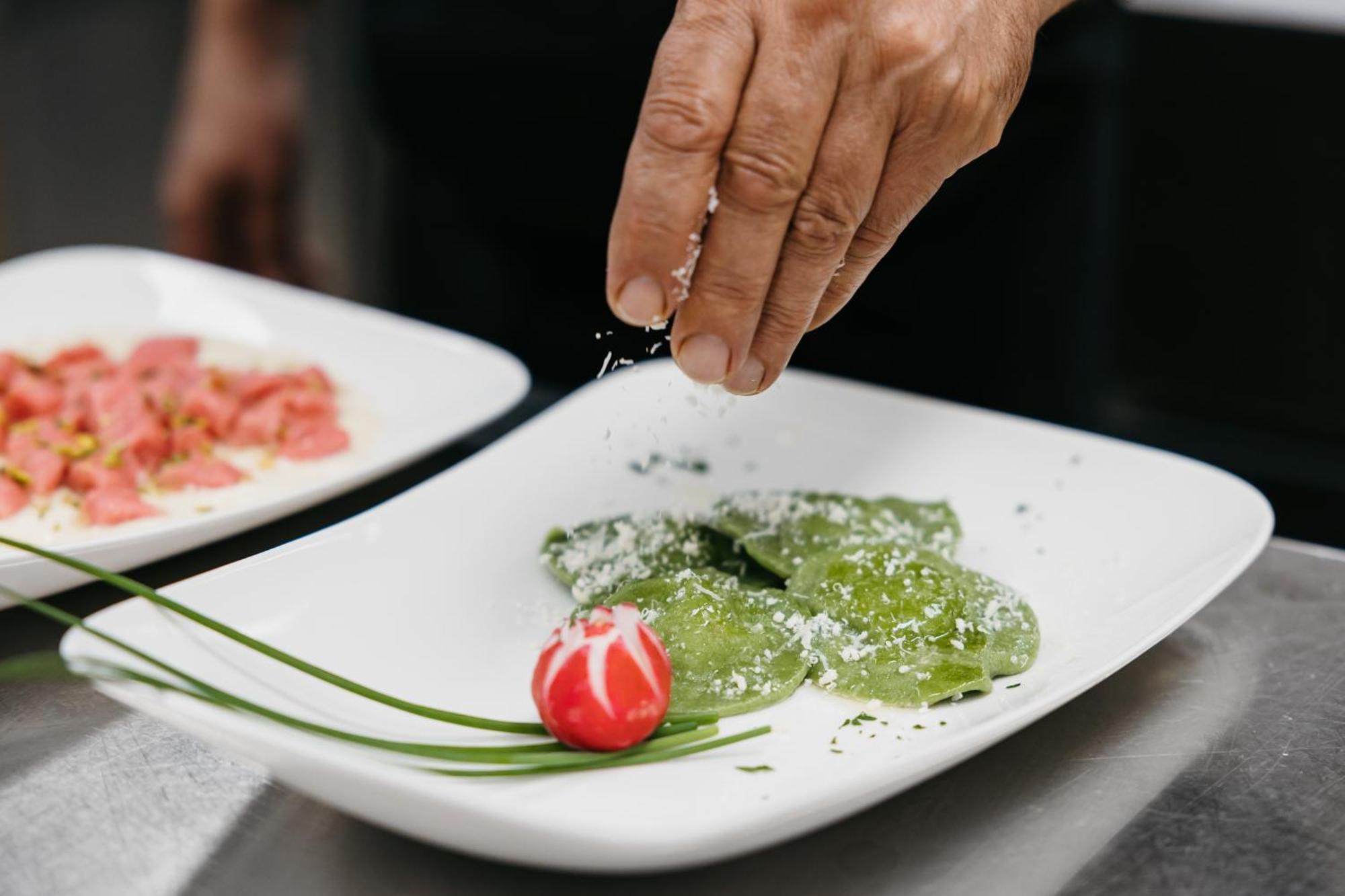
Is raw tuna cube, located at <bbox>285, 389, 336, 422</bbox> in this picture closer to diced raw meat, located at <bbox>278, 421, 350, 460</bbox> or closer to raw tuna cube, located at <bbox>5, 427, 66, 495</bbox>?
diced raw meat, located at <bbox>278, 421, 350, 460</bbox>

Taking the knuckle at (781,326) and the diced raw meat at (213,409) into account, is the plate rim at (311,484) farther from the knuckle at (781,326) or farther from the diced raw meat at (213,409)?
the knuckle at (781,326)

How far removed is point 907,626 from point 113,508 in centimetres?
89

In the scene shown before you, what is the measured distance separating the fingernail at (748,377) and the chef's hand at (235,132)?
163 centimetres

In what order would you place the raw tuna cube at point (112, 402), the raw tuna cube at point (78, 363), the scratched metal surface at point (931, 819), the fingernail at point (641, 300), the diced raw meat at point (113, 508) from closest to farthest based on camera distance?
the scratched metal surface at point (931, 819)
the fingernail at point (641, 300)
the diced raw meat at point (113, 508)
the raw tuna cube at point (112, 402)
the raw tuna cube at point (78, 363)

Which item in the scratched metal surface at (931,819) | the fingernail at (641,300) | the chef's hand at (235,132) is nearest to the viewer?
the scratched metal surface at (931,819)

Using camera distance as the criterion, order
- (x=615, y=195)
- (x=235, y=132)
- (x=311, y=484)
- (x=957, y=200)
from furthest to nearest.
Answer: (x=235, y=132) → (x=615, y=195) → (x=957, y=200) → (x=311, y=484)

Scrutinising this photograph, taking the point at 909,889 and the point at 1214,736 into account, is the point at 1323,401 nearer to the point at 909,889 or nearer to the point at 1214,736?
the point at 1214,736

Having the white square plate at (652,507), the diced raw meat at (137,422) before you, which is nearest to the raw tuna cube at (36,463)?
the diced raw meat at (137,422)

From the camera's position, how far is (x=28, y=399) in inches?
68.2

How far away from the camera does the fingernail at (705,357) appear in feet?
3.94

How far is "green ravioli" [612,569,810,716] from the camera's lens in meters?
1.17

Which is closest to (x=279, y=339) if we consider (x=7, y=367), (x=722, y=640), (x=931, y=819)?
(x=7, y=367)

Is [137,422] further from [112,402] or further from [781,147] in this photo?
[781,147]

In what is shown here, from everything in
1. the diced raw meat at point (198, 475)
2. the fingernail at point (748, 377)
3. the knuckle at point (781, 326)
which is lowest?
the diced raw meat at point (198, 475)
